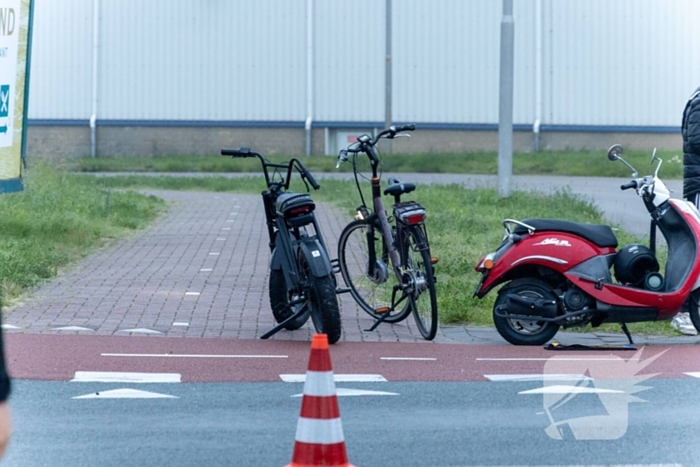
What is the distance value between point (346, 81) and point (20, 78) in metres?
29.0

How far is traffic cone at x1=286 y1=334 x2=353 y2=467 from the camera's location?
188 inches

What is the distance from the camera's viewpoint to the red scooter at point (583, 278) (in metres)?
8.65

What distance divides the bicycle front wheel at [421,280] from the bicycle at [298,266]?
0.71 m

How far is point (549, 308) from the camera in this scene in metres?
8.69

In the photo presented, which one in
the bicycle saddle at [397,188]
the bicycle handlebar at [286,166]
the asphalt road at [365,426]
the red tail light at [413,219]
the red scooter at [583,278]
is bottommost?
the asphalt road at [365,426]

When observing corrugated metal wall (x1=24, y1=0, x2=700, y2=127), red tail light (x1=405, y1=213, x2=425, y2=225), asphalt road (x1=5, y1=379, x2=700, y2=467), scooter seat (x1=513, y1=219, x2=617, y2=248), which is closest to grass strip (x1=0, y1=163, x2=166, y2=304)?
red tail light (x1=405, y1=213, x2=425, y2=225)

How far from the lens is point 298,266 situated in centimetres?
891

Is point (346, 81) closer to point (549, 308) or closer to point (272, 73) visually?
point (272, 73)

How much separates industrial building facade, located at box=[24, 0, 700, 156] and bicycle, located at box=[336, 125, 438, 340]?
3246 centimetres

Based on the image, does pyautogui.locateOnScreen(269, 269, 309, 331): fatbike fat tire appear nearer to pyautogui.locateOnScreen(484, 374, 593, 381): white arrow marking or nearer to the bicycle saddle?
the bicycle saddle

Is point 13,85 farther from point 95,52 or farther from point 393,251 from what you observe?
point 95,52

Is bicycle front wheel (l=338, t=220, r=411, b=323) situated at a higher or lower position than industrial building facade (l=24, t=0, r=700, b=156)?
lower

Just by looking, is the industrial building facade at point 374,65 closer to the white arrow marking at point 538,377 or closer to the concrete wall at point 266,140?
the concrete wall at point 266,140

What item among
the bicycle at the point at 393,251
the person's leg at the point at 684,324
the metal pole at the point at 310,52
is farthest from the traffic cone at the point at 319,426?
the metal pole at the point at 310,52
